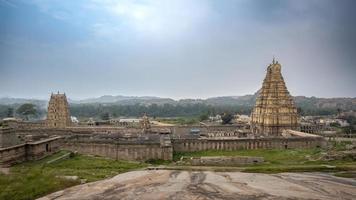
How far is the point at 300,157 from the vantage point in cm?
5425

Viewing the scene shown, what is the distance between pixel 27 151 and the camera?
4003 cm

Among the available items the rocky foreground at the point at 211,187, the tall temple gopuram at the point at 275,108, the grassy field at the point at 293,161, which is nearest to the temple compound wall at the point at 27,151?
the rocky foreground at the point at 211,187

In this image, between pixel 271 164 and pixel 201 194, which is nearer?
pixel 201 194

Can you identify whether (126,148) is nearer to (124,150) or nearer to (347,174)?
(124,150)

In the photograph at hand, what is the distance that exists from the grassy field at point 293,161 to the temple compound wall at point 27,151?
1849cm

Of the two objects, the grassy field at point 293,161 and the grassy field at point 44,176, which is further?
the grassy field at point 293,161

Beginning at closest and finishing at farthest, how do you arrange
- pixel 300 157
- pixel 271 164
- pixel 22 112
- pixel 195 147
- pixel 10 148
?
pixel 10 148, pixel 271 164, pixel 300 157, pixel 195 147, pixel 22 112

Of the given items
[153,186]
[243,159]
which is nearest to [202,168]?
[243,159]

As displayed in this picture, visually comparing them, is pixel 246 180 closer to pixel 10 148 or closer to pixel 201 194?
pixel 201 194

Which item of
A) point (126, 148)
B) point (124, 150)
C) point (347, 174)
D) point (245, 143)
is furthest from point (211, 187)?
point (245, 143)

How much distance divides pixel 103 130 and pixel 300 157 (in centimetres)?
4682

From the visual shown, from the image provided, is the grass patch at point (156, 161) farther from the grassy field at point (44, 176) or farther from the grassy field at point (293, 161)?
the grassy field at point (44, 176)

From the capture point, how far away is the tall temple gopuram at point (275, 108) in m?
76.9

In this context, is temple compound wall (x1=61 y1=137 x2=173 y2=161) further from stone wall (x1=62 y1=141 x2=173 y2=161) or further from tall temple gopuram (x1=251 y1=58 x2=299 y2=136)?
tall temple gopuram (x1=251 y1=58 x2=299 y2=136)
